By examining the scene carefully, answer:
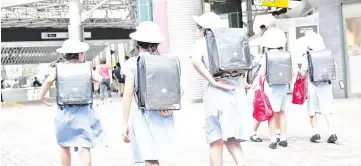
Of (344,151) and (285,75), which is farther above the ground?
(285,75)

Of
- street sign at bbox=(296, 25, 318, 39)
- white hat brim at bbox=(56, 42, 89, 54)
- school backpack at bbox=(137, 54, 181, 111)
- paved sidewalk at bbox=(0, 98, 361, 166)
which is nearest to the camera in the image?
school backpack at bbox=(137, 54, 181, 111)

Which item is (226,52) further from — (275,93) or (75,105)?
(275,93)

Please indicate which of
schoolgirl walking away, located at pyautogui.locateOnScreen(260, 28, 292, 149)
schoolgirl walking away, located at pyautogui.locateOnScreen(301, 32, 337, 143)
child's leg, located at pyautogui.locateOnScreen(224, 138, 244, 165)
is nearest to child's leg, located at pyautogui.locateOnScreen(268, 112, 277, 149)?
schoolgirl walking away, located at pyautogui.locateOnScreen(260, 28, 292, 149)

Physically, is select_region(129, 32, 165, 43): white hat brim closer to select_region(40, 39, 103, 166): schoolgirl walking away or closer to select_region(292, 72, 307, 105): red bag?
select_region(40, 39, 103, 166): schoolgirl walking away

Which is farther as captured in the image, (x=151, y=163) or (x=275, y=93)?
(x=275, y=93)

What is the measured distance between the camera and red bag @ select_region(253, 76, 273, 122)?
350 inches

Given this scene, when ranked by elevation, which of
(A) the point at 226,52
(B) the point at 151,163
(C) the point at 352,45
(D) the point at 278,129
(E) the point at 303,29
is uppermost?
(E) the point at 303,29

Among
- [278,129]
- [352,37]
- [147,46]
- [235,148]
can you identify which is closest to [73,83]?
[147,46]

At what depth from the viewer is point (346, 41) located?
18.7 metres

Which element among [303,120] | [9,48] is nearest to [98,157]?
[303,120]

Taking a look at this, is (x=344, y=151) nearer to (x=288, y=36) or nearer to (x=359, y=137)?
(x=359, y=137)

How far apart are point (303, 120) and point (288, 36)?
9961 mm

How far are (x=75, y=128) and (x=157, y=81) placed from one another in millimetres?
1445

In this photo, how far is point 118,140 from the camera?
10.8 metres
